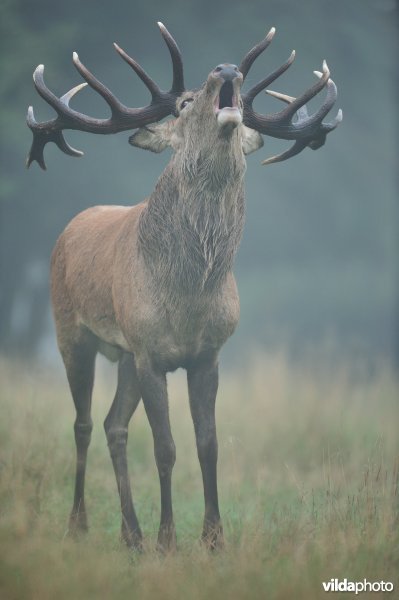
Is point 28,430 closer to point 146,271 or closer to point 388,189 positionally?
point 146,271

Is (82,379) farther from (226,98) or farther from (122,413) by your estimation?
(226,98)

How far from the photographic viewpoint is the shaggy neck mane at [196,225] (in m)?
5.66

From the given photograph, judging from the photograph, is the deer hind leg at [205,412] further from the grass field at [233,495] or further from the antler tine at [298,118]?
the antler tine at [298,118]

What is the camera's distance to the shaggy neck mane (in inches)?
223

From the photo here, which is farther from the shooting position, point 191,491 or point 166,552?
point 191,491

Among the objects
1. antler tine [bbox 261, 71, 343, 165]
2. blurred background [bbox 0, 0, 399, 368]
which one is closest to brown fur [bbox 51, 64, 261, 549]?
antler tine [bbox 261, 71, 343, 165]

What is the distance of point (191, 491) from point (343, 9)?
1461 cm

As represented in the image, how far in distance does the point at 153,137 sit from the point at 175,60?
436mm

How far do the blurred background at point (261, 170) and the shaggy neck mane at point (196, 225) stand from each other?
720 cm

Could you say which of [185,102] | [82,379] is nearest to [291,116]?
[185,102]

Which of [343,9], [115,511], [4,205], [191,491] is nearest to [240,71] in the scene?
[115,511]

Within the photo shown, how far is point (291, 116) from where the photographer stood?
6.18m

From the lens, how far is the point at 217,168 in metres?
5.60

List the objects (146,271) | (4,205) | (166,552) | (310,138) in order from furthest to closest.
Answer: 1. (4,205)
2. (310,138)
3. (146,271)
4. (166,552)
